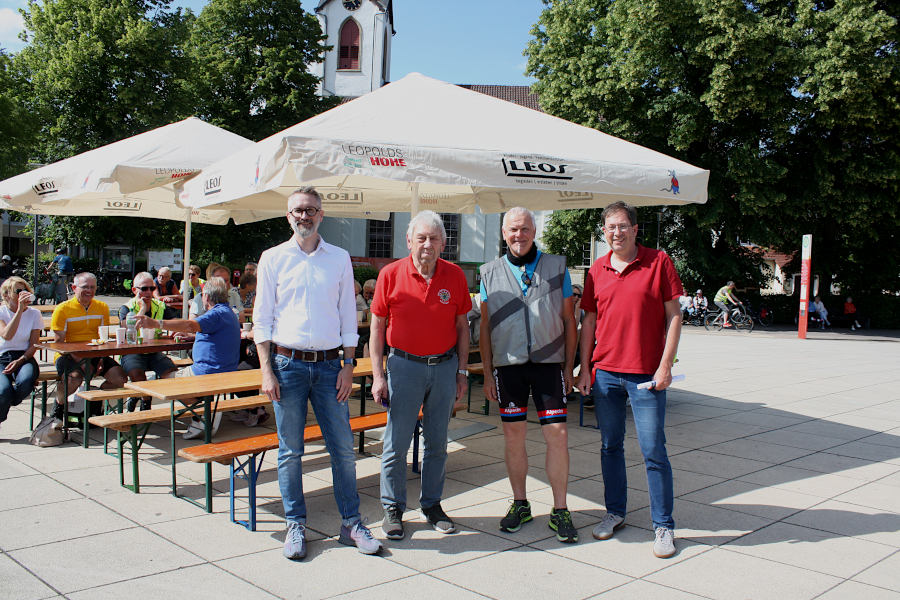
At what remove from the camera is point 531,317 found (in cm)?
400

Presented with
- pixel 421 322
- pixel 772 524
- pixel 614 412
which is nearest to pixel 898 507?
pixel 772 524

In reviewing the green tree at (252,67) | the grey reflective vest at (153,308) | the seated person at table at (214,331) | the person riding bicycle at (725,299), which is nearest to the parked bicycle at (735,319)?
the person riding bicycle at (725,299)

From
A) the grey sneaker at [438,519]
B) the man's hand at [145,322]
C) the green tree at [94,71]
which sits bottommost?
the grey sneaker at [438,519]

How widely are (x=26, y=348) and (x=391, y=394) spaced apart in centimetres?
408

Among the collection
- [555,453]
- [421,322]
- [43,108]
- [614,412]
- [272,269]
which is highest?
[43,108]

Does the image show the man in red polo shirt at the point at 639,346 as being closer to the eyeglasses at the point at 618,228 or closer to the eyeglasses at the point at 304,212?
the eyeglasses at the point at 618,228

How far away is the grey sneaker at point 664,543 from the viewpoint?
3790mm

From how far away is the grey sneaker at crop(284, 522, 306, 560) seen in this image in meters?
3.66

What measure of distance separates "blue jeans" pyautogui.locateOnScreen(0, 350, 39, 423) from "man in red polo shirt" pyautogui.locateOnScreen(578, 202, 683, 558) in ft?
16.3

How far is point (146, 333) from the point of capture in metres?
6.57

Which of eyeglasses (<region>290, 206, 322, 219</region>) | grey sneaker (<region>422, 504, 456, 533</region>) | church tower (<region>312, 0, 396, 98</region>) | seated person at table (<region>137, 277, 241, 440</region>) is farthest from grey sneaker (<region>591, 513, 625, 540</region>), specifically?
church tower (<region>312, 0, 396, 98</region>)

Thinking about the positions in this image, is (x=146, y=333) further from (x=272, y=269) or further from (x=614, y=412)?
(x=614, y=412)

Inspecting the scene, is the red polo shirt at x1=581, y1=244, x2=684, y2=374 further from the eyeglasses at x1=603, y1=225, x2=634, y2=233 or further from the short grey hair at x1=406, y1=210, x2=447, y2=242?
the short grey hair at x1=406, y1=210, x2=447, y2=242

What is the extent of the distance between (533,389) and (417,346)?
29.0 inches
